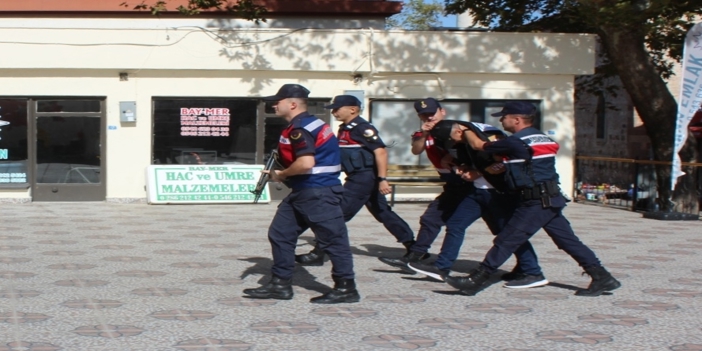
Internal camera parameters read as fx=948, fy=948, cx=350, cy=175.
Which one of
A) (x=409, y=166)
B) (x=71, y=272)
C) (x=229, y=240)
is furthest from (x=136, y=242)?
(x=409, y=166)

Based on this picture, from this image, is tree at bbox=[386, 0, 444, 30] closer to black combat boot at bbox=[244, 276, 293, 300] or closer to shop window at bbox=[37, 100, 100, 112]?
shop window at bbox=[37, 100, 100, 112]

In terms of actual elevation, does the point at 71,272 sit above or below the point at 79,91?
below

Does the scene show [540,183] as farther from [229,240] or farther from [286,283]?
[229,240]

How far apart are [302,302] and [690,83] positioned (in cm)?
948

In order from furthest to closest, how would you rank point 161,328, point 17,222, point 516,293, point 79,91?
1. point 79,91
2. point 17,222
3. point 516,293
4. point 161,328

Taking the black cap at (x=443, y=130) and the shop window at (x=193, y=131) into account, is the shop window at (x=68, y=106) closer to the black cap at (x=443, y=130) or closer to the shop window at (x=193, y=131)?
the shop window at (x=193, y=131)

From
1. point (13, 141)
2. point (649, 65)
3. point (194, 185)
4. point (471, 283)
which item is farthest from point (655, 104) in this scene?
point (13, 141)

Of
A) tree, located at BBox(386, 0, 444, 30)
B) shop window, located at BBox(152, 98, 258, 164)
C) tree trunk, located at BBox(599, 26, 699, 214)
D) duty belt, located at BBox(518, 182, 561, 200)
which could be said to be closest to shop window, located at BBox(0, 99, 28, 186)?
shop window, located at BBox(152, 98, 258, 164)

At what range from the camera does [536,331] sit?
21.6ft

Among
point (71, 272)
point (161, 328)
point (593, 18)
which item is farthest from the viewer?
point (593, 18)

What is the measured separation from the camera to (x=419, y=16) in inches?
1902

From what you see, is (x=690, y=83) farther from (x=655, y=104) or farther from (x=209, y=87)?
(x=209, y=87)

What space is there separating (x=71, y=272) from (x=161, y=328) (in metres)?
2.78

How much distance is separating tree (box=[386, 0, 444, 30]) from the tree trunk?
30380 millimetres
